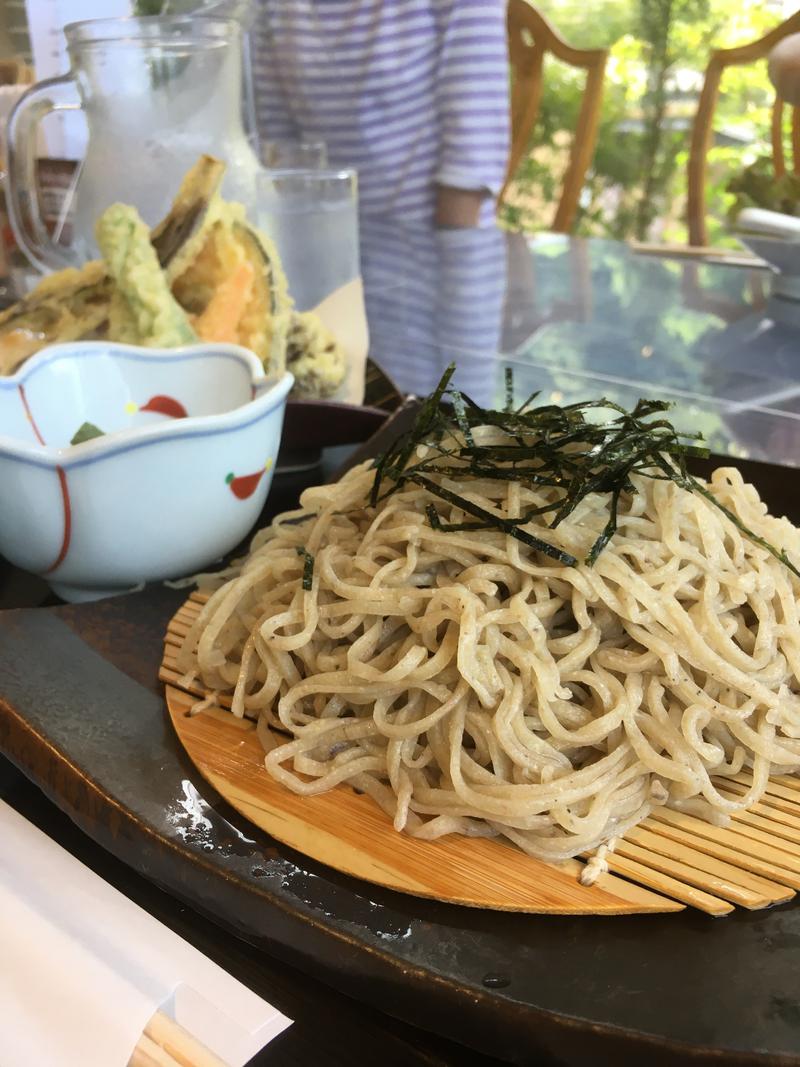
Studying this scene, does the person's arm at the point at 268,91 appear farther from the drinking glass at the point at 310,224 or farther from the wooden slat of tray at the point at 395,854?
the wooden slat of tray at the point at 395,854

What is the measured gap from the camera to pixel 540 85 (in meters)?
6.17

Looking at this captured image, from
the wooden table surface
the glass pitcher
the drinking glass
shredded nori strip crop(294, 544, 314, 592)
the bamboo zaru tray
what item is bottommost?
the wooden table surface

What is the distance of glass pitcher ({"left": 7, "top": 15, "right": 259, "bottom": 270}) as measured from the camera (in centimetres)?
215

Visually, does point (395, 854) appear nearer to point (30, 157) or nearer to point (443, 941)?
point (443, 941)

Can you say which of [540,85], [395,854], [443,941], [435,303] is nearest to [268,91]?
[540,85]

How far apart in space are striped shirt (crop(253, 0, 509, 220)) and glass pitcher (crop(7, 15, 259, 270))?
225 cm

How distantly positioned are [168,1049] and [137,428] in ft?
2.72

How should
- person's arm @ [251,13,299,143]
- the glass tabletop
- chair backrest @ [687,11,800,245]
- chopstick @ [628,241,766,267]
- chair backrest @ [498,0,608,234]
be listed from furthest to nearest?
1. chair backrest @ [498,0,608,234]
2. chair backrest @ [687,11,800,245]
3. person's arm @ [251,13,299,143]
4. chopstick @ [628,241,766,267]
5. the glass tabletop

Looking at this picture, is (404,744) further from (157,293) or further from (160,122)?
(160,122)

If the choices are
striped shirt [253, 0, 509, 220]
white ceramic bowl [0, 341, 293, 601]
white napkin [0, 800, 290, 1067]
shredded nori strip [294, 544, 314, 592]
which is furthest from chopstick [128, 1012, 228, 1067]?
striped shirt [253, 0, 509, 220]

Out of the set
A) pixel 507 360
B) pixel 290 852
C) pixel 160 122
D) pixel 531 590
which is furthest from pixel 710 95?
pixel 290 852

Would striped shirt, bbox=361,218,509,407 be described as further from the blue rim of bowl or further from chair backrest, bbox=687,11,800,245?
chair backrest, bbox=687,11,800,245

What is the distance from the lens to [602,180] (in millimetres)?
7758

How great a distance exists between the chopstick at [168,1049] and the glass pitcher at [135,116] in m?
1.97
